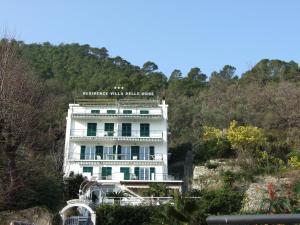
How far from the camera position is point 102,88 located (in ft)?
218

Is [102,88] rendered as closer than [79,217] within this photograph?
No

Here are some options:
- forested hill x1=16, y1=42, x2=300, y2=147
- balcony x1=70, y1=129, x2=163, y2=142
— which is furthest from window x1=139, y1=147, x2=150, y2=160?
forested hill x1=16, y1=42, x2=300, y2=147

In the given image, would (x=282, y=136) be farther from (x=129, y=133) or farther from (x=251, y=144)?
(x=129, y=133)

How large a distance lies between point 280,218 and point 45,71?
70.8 meters

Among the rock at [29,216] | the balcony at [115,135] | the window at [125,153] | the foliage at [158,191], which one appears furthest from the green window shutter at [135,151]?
the rock at [29,216]

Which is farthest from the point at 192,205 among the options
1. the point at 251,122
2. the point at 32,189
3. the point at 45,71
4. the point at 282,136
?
the point at 45,71

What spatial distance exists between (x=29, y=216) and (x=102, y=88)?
41333mm

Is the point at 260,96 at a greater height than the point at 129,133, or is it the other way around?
the point at 260,96

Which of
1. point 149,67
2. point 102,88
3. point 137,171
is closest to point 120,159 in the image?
point 137,171

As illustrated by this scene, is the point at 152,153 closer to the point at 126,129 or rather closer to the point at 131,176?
the point at 131,176

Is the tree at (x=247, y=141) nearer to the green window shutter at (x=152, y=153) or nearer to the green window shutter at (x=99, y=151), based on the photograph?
the green window shutter at (x=152, y=153)

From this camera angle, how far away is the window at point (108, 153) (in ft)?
146

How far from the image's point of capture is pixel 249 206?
35719mm

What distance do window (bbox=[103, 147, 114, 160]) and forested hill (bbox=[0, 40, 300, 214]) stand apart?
5101 millimetres
